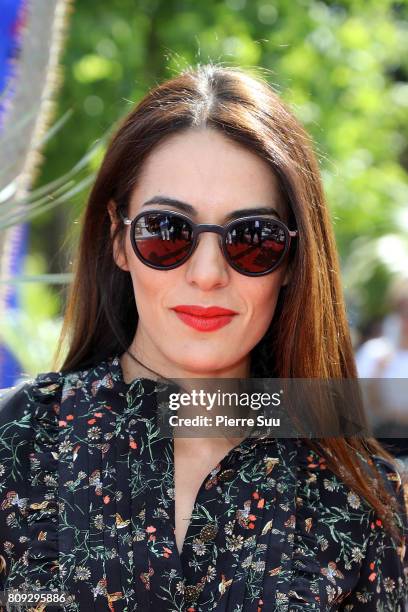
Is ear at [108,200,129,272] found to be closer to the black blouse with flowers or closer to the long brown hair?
the long brown hair

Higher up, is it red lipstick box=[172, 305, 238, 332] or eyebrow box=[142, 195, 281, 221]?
eyebrow box=[142, 195, 281, 221]

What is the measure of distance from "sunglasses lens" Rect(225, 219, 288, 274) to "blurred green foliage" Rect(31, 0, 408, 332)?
3113 mm

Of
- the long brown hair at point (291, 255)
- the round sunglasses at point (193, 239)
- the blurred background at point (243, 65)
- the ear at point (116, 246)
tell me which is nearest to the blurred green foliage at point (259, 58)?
the blurred background at point (243, 65)

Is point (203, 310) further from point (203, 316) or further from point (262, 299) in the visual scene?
point (262, 299)

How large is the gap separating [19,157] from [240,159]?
0.86 metres

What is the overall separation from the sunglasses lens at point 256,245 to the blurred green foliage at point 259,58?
311 cm

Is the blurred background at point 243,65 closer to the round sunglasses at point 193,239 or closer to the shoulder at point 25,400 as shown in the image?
the shoulder at point 25,400

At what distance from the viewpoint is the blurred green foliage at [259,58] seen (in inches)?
239

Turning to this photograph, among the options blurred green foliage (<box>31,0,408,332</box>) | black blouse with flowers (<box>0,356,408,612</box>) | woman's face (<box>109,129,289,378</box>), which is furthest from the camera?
blurred green foliage (<box>31,0,408,332</box>)

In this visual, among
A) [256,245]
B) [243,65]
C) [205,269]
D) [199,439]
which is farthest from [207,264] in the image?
[243,65]

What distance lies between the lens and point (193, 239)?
2080 mm

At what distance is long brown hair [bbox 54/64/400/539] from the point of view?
2.21m

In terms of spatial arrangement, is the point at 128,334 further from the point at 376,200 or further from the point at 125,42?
the point at 376,200

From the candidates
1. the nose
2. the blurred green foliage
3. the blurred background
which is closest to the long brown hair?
the nose
